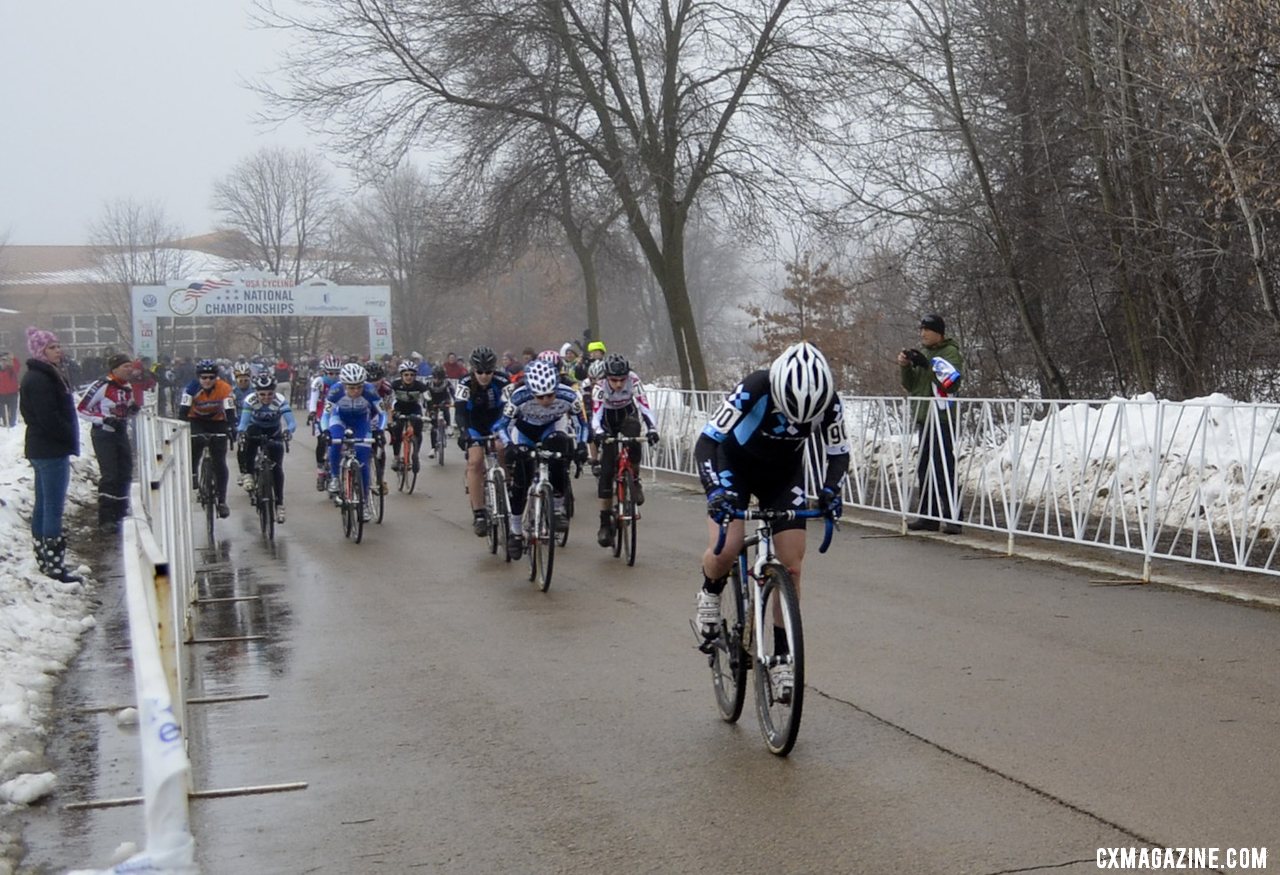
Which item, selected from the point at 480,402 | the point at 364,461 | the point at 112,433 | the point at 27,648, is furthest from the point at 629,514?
the point at 112,433

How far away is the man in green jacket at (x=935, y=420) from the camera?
13797mm

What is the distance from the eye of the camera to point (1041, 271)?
1997cm

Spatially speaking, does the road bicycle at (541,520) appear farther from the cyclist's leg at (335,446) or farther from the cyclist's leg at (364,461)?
the cyclist's leg at (335,446)

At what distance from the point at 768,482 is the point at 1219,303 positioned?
1259 centimetres

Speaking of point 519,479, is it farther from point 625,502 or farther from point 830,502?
point 830,502

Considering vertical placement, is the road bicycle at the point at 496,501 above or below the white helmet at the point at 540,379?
below

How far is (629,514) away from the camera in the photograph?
1269 cm

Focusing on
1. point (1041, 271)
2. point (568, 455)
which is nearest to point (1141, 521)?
point (568, 455)

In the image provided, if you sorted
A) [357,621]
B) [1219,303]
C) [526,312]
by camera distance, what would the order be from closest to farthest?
[357,621] < [1219,303] < [526,312]

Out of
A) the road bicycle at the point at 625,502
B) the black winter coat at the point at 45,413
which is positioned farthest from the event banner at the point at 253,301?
the road bicycle at the point at 625,502

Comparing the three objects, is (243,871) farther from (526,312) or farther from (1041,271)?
(526,312)

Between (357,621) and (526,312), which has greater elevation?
(526,312)

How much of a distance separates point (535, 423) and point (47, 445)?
3870 mm

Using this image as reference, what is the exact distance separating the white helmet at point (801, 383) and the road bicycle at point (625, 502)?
6.51m
